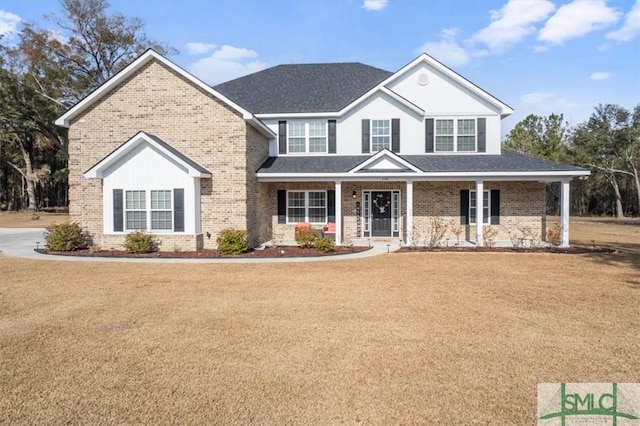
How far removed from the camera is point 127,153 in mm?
15109

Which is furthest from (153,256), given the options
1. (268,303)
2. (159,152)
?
(268,303)

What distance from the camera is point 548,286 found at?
9.56m

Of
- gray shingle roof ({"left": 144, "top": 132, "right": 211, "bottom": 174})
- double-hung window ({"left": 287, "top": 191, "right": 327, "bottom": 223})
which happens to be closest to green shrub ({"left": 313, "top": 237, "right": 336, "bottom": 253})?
double-hung window ({"left": 287, "top": 191, "right": 327, "bottom": 223})

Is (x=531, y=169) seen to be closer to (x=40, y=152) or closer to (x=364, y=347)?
(x=364, y=347)

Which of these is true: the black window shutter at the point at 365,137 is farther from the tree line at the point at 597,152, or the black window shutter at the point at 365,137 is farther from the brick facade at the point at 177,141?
the tree line at the point at 597,152

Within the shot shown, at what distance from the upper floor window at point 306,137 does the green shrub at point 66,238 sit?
9168mm

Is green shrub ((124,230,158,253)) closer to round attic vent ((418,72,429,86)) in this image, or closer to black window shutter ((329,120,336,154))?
black window shutter ((329,120,336,154))

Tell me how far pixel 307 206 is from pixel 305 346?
44.1ft

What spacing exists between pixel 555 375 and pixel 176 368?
4.33 metres

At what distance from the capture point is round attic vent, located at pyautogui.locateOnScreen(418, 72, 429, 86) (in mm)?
18688

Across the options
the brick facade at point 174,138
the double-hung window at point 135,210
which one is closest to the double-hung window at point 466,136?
the brick facade at point 174,138

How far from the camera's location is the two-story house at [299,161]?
1527 cm

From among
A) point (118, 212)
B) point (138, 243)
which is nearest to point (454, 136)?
point (138, 243)

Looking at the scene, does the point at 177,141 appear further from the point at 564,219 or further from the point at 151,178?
the point at 564,219
